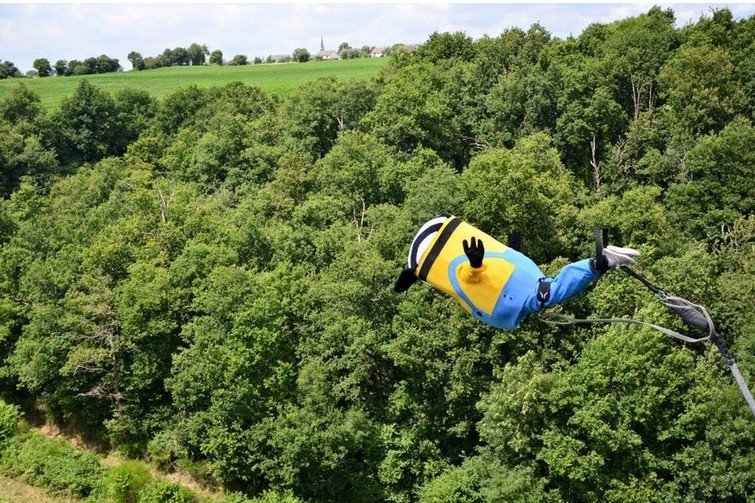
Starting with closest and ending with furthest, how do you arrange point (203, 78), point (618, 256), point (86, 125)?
point (618, 256) → point (86, 125) → point (203, 78)

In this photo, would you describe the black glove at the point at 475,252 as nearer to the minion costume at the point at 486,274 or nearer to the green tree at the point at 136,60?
the minion costume at the point at 486,274

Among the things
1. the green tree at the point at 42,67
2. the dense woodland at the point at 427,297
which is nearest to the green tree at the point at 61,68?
the green tree at the point at 42,67

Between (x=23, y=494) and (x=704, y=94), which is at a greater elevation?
(x=704, y=94)

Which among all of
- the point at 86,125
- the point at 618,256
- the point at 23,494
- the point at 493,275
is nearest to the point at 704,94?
the point at 493,275

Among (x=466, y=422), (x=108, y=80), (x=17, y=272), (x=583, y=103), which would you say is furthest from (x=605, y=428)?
(x=108, y=80)

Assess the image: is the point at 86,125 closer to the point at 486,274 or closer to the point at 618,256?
the point at 486,274

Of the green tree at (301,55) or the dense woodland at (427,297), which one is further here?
the green tree at (301,55)
